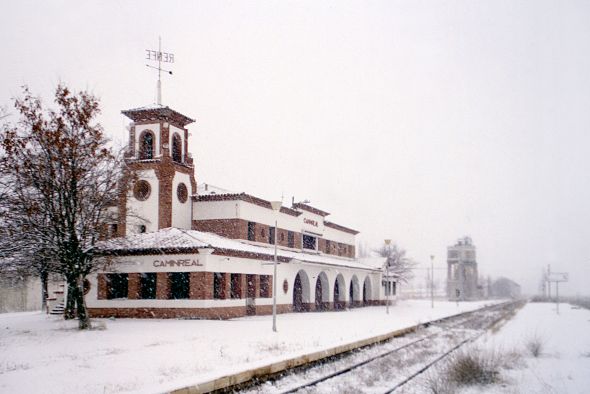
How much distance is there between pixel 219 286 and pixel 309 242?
16.5 metres

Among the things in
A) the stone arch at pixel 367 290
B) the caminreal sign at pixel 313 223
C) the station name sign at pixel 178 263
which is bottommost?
the stone arch at pixel 367 290

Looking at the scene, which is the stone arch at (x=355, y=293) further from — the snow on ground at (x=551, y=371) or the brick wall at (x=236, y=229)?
the snow on ground at (x=551, y=371)

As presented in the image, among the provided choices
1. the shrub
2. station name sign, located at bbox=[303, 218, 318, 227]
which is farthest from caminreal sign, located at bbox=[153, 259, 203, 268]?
station name sign, located at bbox=[303, 218, 318, 227]

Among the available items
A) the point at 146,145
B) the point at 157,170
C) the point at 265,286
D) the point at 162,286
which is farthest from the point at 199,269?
the point at 146,145

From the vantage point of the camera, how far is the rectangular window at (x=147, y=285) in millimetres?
29297

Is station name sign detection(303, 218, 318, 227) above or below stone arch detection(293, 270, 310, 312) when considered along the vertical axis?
above

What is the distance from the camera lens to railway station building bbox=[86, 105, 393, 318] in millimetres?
28562

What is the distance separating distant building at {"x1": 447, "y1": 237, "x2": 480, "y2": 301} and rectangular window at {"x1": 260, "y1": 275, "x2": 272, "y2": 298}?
2999 inches

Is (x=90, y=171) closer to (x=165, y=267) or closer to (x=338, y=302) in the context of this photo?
(x=165, y=267)

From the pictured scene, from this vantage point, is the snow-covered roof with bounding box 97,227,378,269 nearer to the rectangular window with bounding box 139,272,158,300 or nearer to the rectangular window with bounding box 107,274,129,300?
the rectangular window with bounding box 139,272,158,300

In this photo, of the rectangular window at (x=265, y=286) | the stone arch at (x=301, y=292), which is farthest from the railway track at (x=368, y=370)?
the stone arch at (x=301, y=292)

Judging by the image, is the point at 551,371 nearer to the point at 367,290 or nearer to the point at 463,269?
the point at 367,290

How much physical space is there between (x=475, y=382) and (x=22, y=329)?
61.6 feet

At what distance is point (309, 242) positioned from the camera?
148ft
